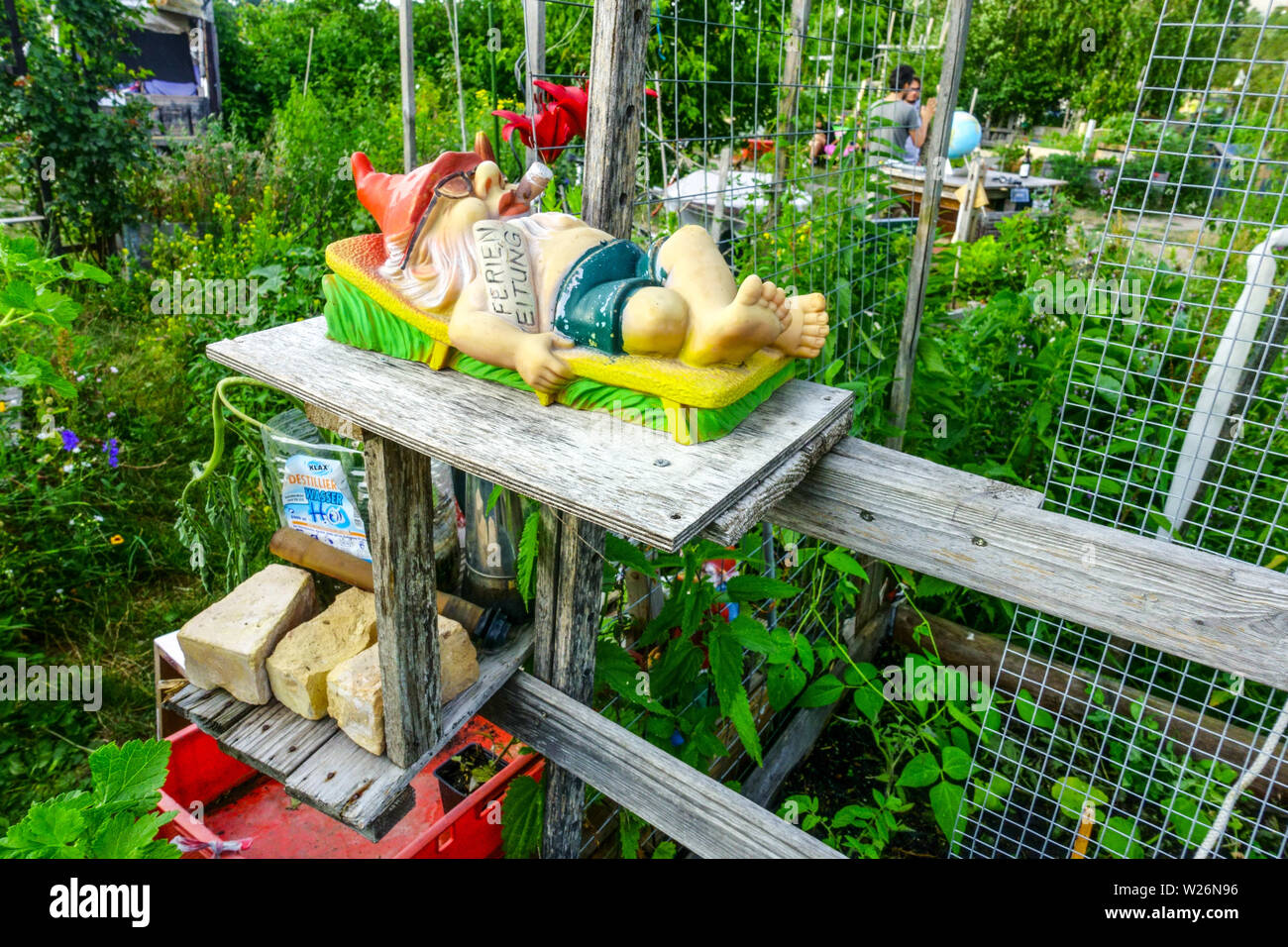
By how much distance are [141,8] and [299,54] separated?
10560 mm

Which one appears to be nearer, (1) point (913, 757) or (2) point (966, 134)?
(1) point (913, 757)

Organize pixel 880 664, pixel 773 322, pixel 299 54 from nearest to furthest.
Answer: pixel 773 322, pixel 880 664, pixel 299 54

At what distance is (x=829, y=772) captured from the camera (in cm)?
295

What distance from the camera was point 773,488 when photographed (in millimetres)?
1230

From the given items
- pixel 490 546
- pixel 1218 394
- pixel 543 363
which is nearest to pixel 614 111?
pixel 543 363

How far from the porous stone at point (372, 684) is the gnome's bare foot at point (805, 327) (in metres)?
0.99

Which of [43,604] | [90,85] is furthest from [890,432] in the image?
[90,85]

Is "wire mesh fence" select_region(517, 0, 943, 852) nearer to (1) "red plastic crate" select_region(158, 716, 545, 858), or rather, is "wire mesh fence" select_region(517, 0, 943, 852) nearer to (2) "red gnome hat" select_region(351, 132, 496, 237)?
(1) "red plastic crate" select_region(158, 716, 545, 858)

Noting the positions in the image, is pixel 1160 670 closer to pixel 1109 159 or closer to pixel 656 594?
pixel 656 594

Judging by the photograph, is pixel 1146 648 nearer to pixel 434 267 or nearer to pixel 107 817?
pixel 434 267

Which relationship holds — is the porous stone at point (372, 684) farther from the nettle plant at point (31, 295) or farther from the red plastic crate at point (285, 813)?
the nettle plant at point (31, 295)

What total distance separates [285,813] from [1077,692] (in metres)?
2.75

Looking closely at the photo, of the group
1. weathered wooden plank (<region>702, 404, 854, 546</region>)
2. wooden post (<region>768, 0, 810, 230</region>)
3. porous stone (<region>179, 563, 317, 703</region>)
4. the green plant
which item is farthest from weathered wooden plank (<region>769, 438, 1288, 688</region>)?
wooden post (<region>768, 0, 810, 230</region>)

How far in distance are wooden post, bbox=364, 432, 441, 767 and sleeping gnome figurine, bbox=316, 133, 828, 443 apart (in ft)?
0.74
